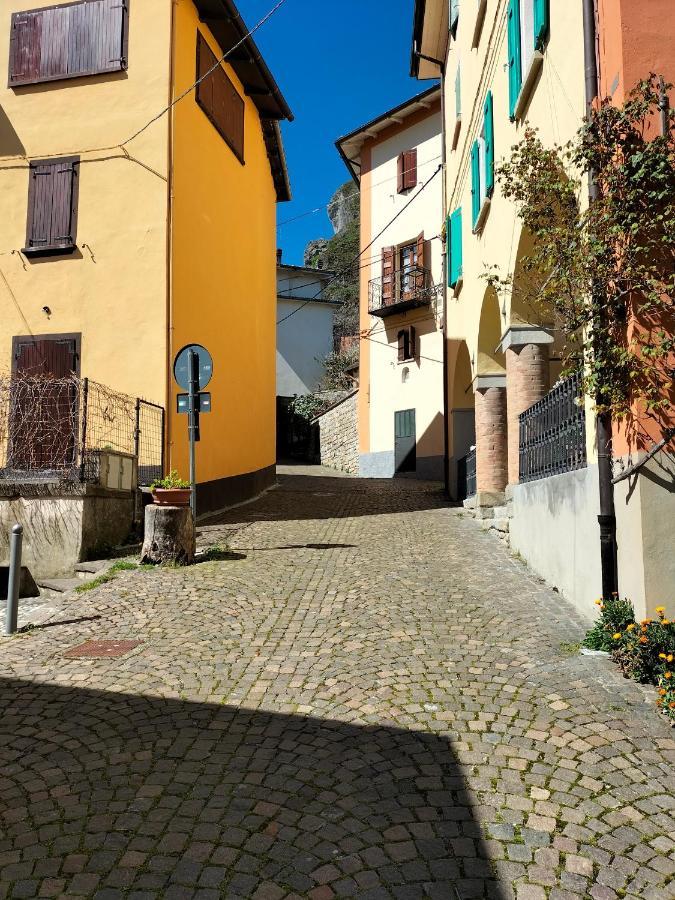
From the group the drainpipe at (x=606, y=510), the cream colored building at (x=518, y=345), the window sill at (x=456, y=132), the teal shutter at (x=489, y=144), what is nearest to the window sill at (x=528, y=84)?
the cream colored building at (x=518, y=345)

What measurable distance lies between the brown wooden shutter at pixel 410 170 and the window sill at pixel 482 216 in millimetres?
12859

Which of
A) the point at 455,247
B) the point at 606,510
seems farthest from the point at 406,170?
the point at 606,510

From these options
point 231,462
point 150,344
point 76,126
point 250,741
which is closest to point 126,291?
point 150,344

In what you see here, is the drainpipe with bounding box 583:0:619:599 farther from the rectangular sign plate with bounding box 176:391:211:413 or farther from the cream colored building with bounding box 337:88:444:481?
Result: the cream colored building with bounding box 337:88:444:481

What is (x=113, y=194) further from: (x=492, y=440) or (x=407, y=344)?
(x=407, y=344)

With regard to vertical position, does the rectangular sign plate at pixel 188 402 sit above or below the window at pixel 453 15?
below

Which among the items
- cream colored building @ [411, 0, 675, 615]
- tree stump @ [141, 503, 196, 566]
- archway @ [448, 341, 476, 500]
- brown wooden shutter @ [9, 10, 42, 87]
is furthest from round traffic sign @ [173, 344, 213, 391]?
archway @ [448, 341, 476, 500]

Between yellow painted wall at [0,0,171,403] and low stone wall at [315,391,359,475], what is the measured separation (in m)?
15.2

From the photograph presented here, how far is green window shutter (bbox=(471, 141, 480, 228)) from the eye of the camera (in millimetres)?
11245

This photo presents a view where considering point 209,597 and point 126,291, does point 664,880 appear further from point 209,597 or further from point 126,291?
point 126,291

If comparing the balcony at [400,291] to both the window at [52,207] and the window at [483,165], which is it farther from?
the window at [52,207]

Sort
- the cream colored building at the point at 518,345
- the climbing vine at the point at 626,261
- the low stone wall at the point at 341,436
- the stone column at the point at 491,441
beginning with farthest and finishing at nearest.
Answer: the low stone wall at the point at 341,436
the stone column at the point at 491,441
the cream colored building at the point at 518,345
the climbing vine at the point at 626,261

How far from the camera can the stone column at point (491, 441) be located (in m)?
10.9

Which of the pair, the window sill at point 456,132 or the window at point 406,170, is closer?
the window sill at point 456,132
